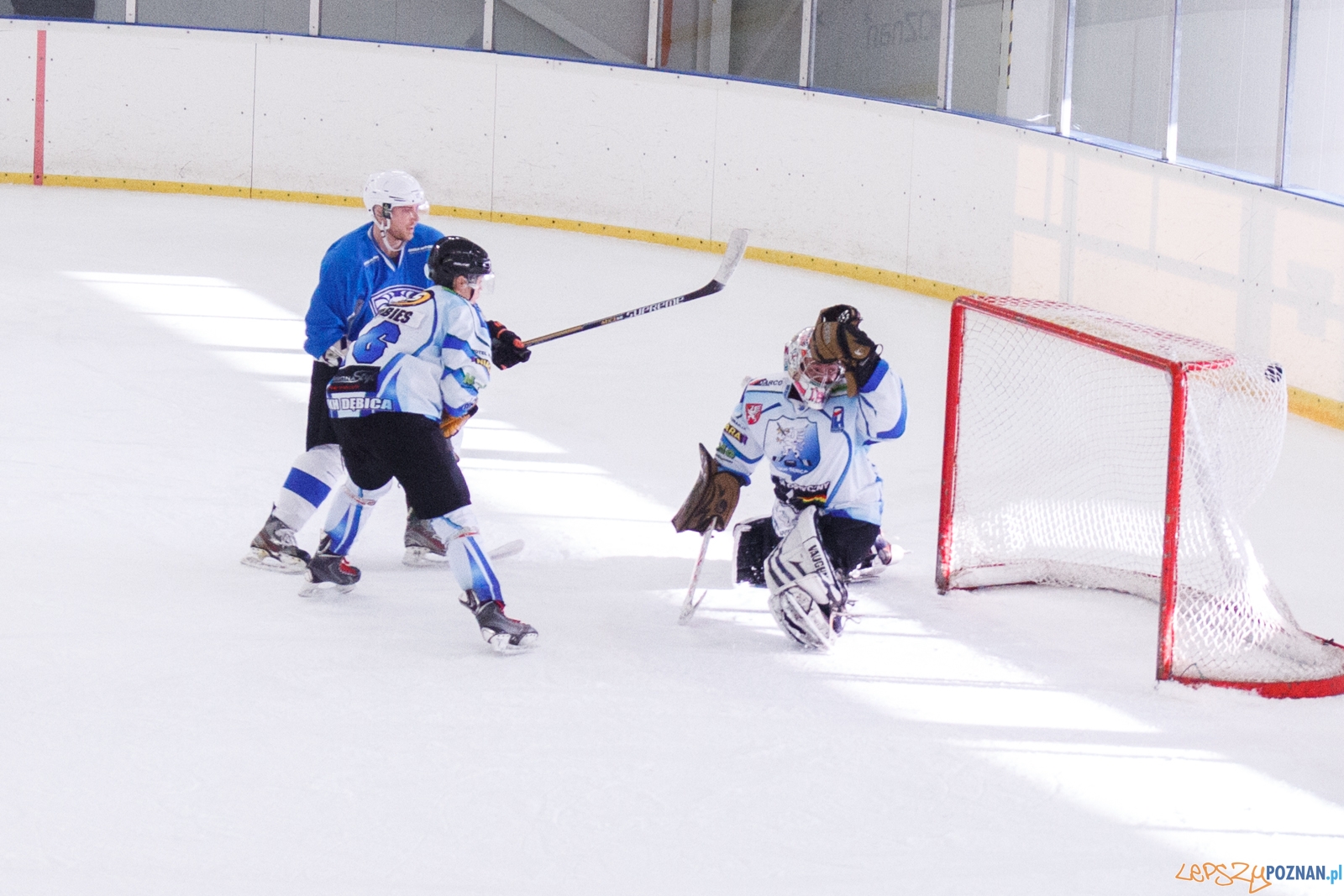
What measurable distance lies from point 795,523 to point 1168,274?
3802 millimetres

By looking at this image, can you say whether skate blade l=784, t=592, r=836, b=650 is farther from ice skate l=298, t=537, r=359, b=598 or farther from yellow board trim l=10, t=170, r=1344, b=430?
yellow board trim l=10, t=170, r=1344, b=430

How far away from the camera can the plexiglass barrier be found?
7.62 meters

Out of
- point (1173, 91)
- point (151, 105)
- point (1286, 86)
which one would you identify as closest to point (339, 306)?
point (1286, 86)

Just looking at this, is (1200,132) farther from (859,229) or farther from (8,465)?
(8,465)

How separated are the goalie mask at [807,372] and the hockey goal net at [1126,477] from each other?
590mm

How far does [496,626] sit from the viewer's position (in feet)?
12.5

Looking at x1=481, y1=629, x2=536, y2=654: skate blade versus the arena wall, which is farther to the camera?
the arena wall

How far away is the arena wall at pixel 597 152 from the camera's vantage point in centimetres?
811

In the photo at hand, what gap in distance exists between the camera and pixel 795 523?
4.07 m

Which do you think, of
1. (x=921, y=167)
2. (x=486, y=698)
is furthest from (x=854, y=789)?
(x=921, y=167)

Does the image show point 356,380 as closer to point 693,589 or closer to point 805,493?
point 693,589

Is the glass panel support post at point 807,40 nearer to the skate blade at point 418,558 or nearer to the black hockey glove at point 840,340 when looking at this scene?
the skate blade at point 418,558

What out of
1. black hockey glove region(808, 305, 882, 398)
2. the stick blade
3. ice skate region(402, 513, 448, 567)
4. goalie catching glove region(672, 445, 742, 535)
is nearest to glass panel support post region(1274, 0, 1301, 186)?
the stick blade

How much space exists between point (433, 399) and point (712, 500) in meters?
0.72
